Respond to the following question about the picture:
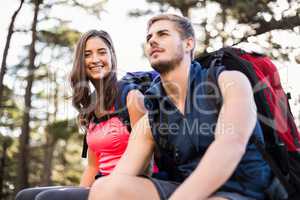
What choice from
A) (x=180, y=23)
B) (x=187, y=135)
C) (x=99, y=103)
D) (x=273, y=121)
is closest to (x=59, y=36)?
(x=99, y=103)

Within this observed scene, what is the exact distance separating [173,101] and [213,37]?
32.6 ft

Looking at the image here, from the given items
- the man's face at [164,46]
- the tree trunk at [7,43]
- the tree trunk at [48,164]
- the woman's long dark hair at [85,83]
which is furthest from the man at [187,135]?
the tree trunk at [48,164]

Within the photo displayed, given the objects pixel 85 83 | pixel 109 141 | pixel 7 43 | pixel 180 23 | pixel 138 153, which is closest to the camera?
pixel 138 153

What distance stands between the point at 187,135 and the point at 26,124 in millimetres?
12387

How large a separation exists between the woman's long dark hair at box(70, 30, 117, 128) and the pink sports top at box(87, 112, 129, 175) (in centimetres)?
18

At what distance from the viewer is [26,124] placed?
46.3ft

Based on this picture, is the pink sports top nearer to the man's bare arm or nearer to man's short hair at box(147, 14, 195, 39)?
the man's bare arm

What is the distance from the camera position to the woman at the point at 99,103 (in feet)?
10.3

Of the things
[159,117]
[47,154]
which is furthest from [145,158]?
[47,154]

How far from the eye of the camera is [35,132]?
19078mm

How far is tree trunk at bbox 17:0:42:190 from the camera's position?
44.3 ft

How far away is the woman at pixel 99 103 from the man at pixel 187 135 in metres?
0.60

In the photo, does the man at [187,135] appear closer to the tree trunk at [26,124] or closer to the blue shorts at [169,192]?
the blue shorts at [169,192]

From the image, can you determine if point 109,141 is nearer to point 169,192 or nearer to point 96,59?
point 96,59
